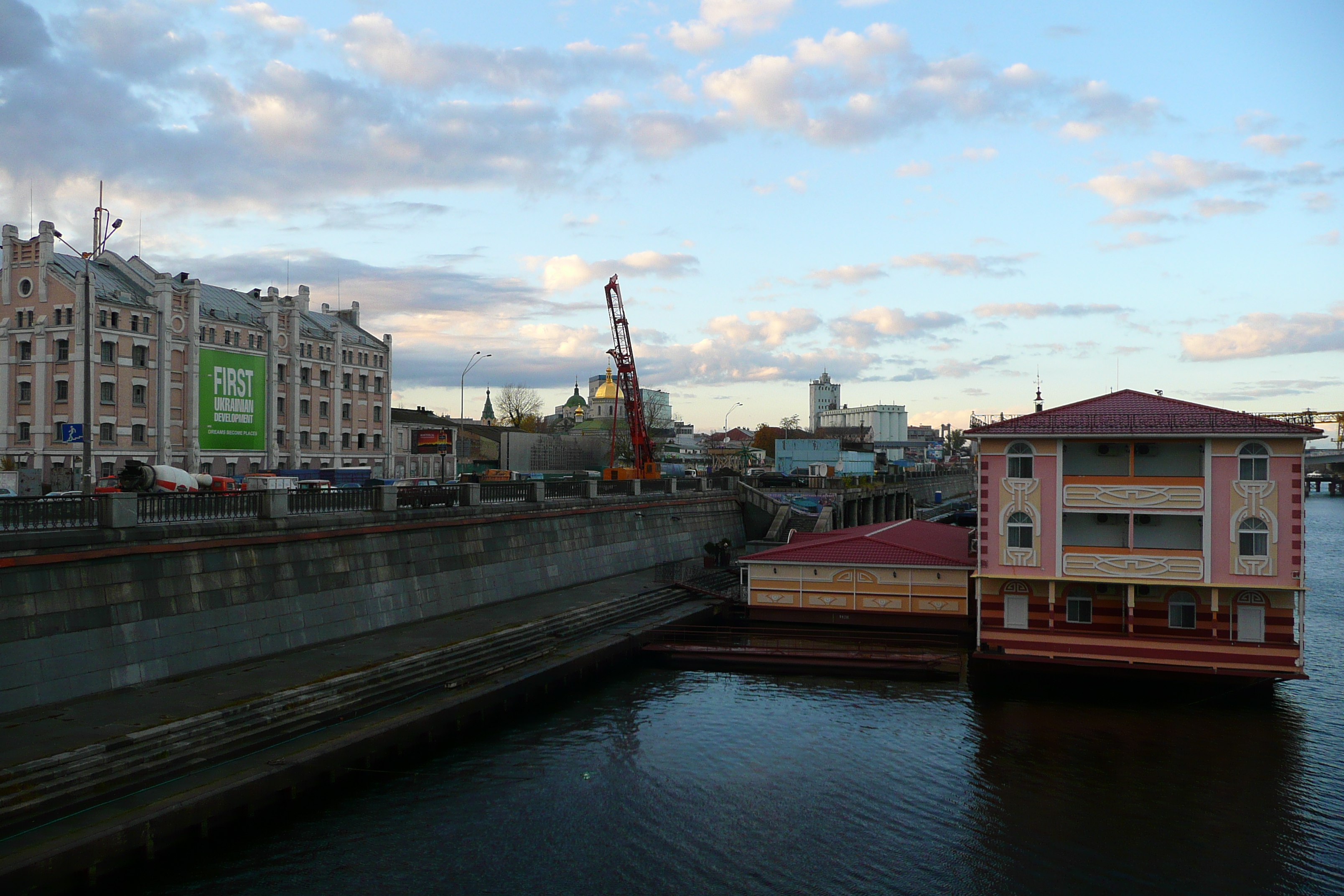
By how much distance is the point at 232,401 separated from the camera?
71.6m

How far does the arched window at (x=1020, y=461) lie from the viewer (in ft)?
99.7

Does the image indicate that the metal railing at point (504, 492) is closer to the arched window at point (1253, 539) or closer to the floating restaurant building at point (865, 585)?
the floating restaurant building at point (865, 585)

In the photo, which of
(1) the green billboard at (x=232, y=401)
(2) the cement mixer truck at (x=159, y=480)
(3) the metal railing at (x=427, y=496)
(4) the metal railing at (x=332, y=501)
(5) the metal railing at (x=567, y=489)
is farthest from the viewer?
(1) the green billboard at (x=232, y=401)

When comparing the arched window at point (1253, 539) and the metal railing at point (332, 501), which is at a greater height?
the metal railing at point (332, 501)

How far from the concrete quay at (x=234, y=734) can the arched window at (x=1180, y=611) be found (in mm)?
18354

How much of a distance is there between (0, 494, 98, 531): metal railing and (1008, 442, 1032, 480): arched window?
26408mm

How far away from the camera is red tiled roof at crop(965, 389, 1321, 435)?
2830 cm

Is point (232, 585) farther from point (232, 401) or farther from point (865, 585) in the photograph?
point (232, 401)

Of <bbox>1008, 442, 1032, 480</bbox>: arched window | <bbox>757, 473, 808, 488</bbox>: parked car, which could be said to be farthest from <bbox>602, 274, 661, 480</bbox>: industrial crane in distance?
<bbox>1008, 442, 1032, 480</bbox>: arched window

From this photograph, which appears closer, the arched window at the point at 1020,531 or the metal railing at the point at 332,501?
the metal railing at the point at 332,501

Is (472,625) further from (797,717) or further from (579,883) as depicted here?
(579,883)

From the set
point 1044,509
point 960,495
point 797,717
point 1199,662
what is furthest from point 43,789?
point 960,495

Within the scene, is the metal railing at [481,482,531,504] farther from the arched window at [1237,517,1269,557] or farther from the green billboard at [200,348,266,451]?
the green billboard at [200,348,266,451]

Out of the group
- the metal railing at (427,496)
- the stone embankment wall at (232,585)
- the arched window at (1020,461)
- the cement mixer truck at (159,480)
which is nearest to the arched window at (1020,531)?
the arched window at (1020,461)
